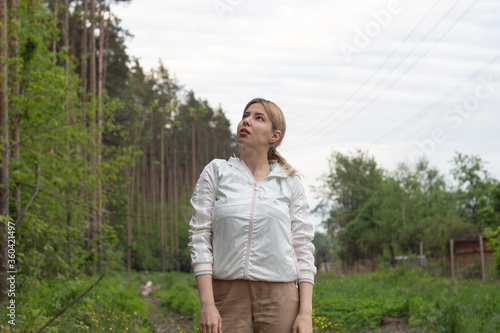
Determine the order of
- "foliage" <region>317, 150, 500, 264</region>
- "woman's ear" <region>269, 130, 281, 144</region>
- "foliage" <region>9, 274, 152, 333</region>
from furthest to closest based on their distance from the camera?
"foliage" <region>317, 150, 500, 264</region> → "foliage" <region>9, 274, 152, 333</region> → "woman's ear" <region>269, 130, 281, 144</region>

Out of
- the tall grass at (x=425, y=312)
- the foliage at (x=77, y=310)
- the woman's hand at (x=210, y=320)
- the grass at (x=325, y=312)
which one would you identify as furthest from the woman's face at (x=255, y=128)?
the tall grass at (x=425, y=312)

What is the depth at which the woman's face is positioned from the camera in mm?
2838

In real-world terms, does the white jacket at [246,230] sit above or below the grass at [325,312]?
above

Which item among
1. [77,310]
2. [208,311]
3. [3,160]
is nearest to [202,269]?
[208,311]

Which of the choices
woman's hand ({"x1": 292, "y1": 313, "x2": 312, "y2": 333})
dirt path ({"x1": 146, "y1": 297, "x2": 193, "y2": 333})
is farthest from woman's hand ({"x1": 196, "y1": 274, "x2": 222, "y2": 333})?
dirt path ({"x1": 146, "y1": 297, "x2": 193, "y2": 333})

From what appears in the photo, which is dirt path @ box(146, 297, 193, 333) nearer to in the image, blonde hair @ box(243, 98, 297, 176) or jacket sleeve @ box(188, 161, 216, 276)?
blonde hair @ box(243, 98, 297, 176)

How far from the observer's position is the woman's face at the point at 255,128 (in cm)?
284

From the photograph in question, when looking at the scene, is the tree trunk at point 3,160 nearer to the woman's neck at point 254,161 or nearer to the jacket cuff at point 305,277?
the woman's neck at point 254,161

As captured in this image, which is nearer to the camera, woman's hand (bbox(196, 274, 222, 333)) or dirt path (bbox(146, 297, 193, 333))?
woman's hand (bbox(196, 274, 222, 333))

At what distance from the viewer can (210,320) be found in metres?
2.52

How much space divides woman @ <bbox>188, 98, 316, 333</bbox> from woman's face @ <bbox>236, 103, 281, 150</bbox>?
0.17 m

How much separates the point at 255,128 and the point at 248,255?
63 cm

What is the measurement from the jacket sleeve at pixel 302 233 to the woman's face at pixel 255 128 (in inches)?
10.0

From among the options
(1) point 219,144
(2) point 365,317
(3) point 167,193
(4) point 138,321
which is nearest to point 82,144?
(4) point 138,321
